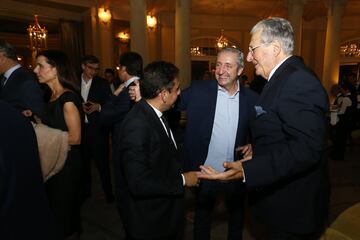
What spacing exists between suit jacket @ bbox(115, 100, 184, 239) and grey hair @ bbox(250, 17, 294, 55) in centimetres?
74

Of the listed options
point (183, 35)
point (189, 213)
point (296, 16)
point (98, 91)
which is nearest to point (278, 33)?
point (189, 213)

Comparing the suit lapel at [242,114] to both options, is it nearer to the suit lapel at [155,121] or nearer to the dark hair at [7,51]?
the suit lapel at [155,121]

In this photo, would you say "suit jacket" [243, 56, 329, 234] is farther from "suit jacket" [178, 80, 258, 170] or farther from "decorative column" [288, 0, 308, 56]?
"decorative column" [288, 0, 308, 56]

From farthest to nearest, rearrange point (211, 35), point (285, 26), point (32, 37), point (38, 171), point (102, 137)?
1. point (211, 35)
2. point (32, 37)
3. point (102, 137)
4. point (285, 26)
5. point (38, 171)

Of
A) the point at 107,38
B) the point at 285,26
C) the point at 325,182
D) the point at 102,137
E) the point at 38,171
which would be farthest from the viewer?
the point at 107,38

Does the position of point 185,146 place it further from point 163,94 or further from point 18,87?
point 18,87

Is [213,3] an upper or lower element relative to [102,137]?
upper

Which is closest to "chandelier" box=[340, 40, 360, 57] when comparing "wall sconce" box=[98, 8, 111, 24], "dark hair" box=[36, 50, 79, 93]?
"wall sconce" box=[98, 8, 111, 24]

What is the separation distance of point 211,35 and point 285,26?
44.6 feet

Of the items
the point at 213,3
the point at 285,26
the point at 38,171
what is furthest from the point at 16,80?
the point at 213,3

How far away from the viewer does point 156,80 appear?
5.30 ft

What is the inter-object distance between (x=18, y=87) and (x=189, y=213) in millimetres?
2213

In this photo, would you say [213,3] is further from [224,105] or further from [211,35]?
[224,105]

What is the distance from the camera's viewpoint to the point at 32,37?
767 centimetres
